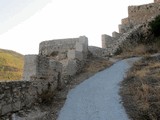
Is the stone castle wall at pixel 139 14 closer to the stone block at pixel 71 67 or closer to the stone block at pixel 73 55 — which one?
the stone block at pixel 73 55

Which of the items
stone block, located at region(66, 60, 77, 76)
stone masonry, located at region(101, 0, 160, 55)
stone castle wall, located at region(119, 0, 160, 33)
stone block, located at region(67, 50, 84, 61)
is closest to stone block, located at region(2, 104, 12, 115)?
stone block, located at region(66, 60, 77, 76)

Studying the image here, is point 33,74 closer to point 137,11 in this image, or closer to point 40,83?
point 40,83

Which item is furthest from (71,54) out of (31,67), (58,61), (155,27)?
(155,27)

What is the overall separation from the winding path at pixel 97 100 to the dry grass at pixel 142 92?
1.13 feet

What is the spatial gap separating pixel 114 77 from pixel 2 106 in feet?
24.1

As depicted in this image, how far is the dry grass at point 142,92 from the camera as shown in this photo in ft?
33.4

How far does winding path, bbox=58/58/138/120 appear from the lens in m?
10.5

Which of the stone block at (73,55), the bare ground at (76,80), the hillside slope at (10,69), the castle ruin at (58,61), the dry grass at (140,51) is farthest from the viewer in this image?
the dry grass at (140,51)

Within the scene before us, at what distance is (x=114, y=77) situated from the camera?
→ 1562cm

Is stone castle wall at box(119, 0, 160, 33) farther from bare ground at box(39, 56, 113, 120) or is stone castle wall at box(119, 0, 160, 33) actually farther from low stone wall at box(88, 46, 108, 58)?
bare ground at box(39, 56, 113, 120)

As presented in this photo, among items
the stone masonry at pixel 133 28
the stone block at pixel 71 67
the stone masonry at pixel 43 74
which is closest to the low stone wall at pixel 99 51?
the stone masonry at pixel 133 28

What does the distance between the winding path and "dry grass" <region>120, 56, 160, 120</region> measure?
1.13 ft

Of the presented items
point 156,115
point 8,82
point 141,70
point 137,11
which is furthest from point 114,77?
point 137,11

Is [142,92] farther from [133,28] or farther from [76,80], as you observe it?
[133,28]
